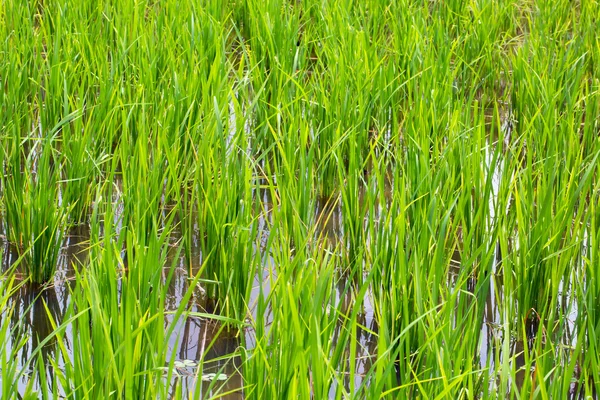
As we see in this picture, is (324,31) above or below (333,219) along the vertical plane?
above

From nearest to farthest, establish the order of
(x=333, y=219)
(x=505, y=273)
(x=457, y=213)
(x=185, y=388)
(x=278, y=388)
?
1. (x=278, y=388)
2. (x=185, y=388)
3. (x=505, y=273)
4. (x=457, y=213)
5. (x=333, y=219)

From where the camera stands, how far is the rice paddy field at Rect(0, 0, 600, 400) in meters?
A: 1.53

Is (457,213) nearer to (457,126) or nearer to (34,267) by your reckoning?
(457,126)

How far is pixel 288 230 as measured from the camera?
2268 millimetres

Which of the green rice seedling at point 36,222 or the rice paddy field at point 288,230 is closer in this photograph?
the rice paddy field at point 288,230

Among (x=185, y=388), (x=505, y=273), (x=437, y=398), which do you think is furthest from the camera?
(x=505, y=273)

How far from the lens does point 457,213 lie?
2.14 metres

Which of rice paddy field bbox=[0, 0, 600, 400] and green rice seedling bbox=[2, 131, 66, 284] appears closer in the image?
rice paddy field bbox=[0, 0, 600, 400]

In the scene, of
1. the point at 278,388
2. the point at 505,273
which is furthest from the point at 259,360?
the point at 505,273

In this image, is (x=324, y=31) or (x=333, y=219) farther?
(x=324, y=31)

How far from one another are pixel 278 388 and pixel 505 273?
728 mm

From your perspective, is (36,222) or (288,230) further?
(288,230)

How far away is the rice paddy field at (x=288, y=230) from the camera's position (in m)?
1.53

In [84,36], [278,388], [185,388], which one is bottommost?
[185,388]
